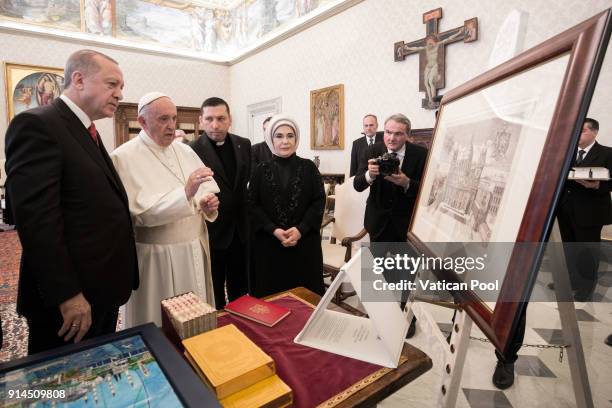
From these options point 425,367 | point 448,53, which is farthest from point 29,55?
point 425,367

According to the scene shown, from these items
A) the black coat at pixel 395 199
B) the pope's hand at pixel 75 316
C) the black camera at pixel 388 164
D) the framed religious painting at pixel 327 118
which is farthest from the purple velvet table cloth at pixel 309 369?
the framed religious painting at pixel 327 118

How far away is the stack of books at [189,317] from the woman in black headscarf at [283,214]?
49.9 inches

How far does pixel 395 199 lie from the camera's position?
9.09ft

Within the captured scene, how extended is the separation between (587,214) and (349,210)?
240 centimetres

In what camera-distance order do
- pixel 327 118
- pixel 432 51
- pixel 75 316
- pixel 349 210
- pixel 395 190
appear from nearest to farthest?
pixel 75 316 < pixel 395 190 < pixel 349 210 < pixel 432 51 < pixel 327 118

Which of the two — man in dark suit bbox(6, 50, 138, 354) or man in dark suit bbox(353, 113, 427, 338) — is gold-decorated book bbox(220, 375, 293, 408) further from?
man in dark suit bbox(353, 113, 427, 338)

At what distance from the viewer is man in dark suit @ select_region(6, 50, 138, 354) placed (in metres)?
1.40

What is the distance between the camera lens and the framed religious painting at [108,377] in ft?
2.85

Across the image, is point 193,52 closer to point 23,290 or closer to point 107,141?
point 107,141

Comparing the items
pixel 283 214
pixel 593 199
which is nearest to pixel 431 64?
pixel 593 199

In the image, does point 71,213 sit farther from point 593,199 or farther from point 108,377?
point 593,199

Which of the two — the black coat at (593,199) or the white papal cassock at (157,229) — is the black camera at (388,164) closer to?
the white papal cassock at (157,229)

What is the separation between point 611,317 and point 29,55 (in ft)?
36.9

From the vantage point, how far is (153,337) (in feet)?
3.68
